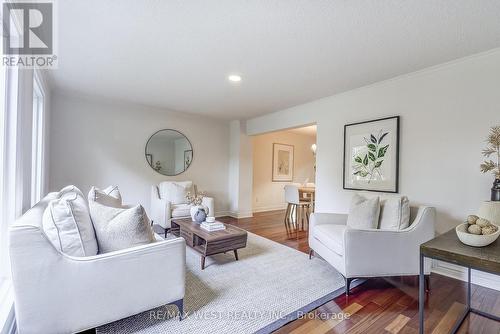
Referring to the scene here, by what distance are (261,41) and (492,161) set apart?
2.52 m

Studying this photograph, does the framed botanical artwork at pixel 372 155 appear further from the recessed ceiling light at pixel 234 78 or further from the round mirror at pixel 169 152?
the round mirror at pixel 169 152

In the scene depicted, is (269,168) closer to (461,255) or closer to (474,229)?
(474,229)

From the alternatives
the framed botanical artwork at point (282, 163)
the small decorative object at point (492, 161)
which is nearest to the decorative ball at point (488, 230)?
the small decorative object at point (492, 161)

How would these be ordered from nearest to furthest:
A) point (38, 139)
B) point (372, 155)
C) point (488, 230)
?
1. point (488, 230)
2. point (38, 139)
3. point (372, 155)

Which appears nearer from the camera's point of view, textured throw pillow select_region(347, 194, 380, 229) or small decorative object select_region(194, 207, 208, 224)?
textured throw pillow select_region(347, 194, 380, 229)

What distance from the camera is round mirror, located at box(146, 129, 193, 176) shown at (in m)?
4.68

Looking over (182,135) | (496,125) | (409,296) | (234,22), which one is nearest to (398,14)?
(234,22)

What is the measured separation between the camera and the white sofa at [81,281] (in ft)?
4.17

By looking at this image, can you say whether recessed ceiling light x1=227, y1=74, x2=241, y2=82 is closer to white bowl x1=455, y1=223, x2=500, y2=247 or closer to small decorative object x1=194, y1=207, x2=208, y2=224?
small decorative object x1=194, y1=207, x2=208, y2=224

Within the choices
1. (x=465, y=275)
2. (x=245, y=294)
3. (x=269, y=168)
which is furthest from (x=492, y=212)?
(x=269, y=168)

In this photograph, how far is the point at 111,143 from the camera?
4.25 meters

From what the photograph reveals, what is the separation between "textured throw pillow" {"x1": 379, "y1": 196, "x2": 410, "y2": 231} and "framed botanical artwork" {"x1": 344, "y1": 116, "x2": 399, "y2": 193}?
2.33 ft

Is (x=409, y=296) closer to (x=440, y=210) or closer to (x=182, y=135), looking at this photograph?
(x=440, y=210)

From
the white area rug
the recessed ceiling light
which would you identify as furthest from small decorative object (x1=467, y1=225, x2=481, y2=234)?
the recessed ceiling light
